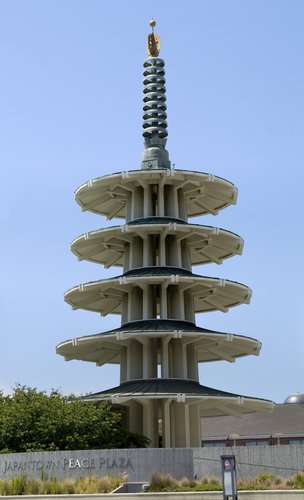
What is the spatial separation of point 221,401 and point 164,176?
17.3m

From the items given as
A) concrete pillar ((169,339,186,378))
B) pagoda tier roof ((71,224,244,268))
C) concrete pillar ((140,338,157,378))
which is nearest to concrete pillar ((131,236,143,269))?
pagoda tier roof ((71,224,244,268))

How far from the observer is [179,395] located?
49.8 metres

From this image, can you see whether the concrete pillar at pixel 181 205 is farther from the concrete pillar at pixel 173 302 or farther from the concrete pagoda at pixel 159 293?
the concrete pillar at pixel 173 302

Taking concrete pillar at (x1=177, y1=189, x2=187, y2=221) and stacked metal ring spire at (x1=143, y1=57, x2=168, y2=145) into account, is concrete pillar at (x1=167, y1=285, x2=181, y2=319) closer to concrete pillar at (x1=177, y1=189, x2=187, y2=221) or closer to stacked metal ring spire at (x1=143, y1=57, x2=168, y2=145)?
concrete pillar at (x1=177, y1=189, x2=187, y2=221)

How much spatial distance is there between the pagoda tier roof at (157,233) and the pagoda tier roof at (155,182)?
3141mm

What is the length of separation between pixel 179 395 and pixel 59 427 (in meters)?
7.47

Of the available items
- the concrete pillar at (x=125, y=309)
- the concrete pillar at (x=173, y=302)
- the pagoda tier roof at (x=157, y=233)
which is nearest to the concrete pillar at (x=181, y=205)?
the pagoda tier roof at (x=157, y=233)

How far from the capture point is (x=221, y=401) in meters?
52.7

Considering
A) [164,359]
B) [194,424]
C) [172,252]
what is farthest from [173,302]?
[194,424]

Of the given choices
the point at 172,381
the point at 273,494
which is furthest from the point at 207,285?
the point at 273,494

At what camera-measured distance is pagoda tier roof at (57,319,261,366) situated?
176ft

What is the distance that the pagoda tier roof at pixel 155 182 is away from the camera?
6028 centimetres

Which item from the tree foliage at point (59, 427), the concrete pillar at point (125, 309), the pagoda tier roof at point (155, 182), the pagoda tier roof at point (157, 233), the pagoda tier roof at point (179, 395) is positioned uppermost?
the pagoda tier roof at point (155, 182)

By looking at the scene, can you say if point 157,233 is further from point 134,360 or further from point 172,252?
point 134,360
